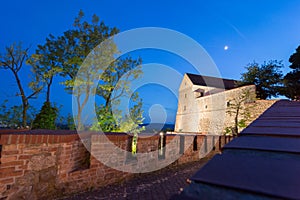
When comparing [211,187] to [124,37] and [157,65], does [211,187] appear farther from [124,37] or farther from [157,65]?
[157,65]

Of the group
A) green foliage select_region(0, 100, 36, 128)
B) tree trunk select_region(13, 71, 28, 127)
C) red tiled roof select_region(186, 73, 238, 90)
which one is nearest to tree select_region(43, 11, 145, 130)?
tree trunk select_region(13, 71, 28, 127)

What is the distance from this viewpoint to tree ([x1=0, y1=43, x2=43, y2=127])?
7.25 m

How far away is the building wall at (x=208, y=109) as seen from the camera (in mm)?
12427

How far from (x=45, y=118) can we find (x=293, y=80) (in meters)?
15.6

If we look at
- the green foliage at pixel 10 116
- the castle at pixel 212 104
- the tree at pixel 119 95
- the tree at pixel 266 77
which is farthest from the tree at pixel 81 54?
the tree at pixel 266 77

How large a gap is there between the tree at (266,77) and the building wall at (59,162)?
12.4 metres

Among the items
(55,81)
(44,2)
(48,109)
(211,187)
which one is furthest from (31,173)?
(44,2)

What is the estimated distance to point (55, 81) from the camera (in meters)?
8.62

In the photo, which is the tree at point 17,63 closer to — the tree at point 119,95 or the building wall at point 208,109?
the tree at point 119,95

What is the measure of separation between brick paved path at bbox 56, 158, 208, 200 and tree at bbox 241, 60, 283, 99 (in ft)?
39.0

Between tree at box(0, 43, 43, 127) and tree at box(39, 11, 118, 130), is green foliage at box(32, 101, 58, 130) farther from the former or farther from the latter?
tree at box(39, 11, 118, 130)

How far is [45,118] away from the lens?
663 cm

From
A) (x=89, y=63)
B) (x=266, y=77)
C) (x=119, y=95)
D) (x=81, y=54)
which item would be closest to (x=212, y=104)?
(x=266, y=77)

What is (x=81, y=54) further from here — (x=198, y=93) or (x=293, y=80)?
(x=198, y=93)
